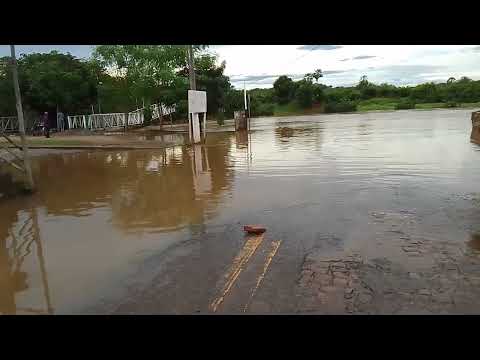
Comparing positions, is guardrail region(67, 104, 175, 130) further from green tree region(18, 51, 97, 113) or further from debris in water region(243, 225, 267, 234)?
debris in water region(243, 225, 267, 234)

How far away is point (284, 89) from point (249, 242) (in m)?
63.9

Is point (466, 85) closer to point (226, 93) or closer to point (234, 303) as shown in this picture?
point (226, 93)

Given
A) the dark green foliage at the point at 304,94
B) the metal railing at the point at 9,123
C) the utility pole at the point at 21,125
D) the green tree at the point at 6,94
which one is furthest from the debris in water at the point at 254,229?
the dark green foliage at the point at 304,94

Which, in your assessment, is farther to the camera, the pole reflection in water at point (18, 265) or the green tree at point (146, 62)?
the green tree at point (146, 62)

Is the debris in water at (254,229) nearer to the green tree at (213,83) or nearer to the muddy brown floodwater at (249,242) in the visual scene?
the muddy brown floodwater at (249,242)

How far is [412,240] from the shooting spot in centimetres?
602

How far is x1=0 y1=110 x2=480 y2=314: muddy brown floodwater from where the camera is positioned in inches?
174

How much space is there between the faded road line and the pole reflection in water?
1709 mm

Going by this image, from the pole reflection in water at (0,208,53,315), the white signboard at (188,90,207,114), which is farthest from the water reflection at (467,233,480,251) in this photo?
the white signboard at (188,90,207,114)

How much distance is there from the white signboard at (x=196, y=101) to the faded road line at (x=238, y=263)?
1488 cm

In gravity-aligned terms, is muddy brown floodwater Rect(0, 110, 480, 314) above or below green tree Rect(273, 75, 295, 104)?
below

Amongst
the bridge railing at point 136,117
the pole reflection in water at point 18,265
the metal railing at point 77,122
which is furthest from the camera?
the bridge railing at point 136,117

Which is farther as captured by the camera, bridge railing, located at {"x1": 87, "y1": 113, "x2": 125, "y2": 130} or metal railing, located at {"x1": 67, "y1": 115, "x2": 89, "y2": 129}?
bridge railing, located at {"x1": 87, "y1": 113, "x2": 125, "y2": 130}

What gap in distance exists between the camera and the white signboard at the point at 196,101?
2050 cm
